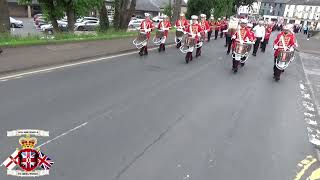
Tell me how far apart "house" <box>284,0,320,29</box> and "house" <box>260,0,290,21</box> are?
2.71 meters

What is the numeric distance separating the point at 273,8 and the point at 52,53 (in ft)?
434

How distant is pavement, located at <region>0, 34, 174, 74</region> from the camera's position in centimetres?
1205

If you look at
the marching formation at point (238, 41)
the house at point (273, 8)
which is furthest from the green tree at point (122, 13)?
the house at point (273, 8)

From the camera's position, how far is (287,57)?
13.4 metres

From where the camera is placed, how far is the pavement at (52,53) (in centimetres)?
1205

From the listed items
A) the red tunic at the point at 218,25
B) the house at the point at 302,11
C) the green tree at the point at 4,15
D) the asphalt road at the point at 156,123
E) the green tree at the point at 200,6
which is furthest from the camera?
the house at the point at 302,11

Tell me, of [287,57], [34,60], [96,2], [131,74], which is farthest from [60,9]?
[287,57]

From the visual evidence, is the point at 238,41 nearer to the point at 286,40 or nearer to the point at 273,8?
the point at 286,40

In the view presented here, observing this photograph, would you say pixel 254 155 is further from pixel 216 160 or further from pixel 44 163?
pixel 44 163

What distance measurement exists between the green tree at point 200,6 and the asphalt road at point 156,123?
30.9 metres

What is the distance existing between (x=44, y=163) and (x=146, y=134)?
2300 millimetres

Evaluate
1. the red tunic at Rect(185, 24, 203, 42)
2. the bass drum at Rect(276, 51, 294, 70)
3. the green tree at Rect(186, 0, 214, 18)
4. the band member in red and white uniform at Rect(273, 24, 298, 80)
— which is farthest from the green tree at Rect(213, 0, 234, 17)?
the bass drum at Rect(276, 51, 294, 70)

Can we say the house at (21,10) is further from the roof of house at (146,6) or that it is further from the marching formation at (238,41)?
the marching formation at (238,41)

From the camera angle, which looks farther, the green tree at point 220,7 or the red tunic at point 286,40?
the green tree at point 220,7
